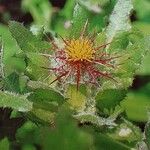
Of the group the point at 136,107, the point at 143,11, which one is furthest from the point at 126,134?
the point at 143,11

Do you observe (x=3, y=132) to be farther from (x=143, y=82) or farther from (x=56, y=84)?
(x=143, y=82)

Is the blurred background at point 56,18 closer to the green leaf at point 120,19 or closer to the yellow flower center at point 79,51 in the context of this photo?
the green leaf at point 120,19

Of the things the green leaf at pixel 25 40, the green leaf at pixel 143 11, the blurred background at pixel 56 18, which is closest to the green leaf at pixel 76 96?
the green leaf at pixel 25 40

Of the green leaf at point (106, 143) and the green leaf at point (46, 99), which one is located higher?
the green leaf at point (46, 99)

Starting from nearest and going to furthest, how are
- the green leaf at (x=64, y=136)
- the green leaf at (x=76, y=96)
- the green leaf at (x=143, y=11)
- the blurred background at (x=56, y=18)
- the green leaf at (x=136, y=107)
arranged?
the green leaf at (x=64, y=136) → the green leaf at (x=76, y=96) → the green leaf at (x=136, y=107) → the blurred background at (x=56, y=18) → the green leaf at (x=143, y=11)

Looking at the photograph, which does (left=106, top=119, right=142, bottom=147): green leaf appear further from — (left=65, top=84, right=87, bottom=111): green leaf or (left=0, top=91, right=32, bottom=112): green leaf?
(left=0, top=91, right=32, bottom=112): green leaf

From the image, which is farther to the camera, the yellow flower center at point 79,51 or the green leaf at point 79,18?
the green leaf at point 79,18

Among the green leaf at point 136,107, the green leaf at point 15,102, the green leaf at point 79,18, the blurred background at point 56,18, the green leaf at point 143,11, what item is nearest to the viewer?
the green leaf at point 15,102

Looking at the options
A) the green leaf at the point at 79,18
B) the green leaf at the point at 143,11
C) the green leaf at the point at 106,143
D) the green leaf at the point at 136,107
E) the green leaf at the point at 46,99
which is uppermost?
the green leaf at the point at 143,11
